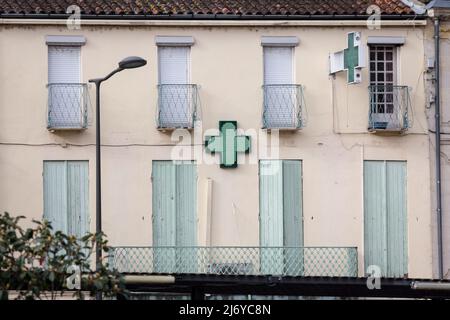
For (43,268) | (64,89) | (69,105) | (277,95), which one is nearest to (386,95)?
(277,95)

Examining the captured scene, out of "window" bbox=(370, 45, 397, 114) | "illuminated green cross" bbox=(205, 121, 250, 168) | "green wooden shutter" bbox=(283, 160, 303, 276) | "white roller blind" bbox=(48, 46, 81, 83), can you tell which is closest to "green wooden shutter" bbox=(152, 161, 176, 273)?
"illuminated green cross" bbox=(205, 121, 250, 168)

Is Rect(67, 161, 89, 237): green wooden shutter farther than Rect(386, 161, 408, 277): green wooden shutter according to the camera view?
No

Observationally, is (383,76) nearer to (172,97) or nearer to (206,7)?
(206,7)

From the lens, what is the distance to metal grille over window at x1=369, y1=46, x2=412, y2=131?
47406 millimetres

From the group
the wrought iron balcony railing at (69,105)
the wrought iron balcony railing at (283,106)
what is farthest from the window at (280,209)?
the wrought iron balcony railing at (69,105)

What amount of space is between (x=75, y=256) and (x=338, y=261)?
63.6 ft

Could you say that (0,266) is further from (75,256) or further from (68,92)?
(68,92)

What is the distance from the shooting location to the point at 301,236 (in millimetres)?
47281

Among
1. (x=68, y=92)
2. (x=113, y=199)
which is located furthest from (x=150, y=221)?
(x=68, y=92)

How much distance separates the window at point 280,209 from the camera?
47094mm

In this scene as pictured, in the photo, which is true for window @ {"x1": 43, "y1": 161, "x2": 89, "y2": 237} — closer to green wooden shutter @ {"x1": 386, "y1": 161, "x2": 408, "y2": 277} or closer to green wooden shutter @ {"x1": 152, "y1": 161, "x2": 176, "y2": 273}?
green wooden shutter @ {"x1": 152, "y1": 161, "x2": 176, "y2": 273}

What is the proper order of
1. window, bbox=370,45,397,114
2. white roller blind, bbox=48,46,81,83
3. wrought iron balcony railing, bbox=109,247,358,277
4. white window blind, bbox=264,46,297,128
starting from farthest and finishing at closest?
window, bbox=370,45,397,114
white window blind, bbox=264,46,297,128
white roller blind, bbox=48,46,81,83
wrought iron balcony railing, bbox=109,247,358,277

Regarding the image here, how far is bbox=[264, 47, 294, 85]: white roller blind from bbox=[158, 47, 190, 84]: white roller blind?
7.00ft

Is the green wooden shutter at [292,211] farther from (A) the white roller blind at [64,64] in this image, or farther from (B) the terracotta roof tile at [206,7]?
(A) the white roller blind at [64,64]
